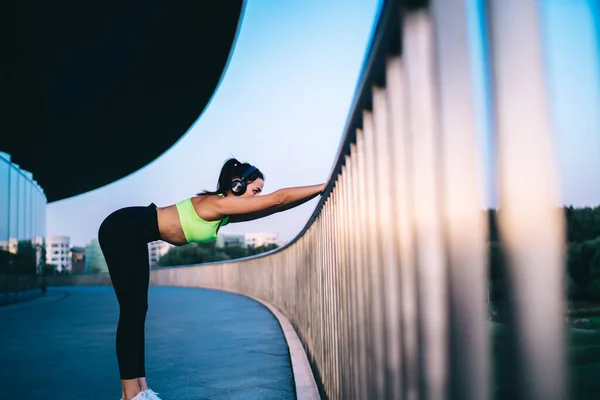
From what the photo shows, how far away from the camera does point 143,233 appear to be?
380 cm

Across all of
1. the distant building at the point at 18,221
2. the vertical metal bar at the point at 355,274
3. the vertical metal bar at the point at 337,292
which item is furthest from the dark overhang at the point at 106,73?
the vertical metal bar at the point at 355,274

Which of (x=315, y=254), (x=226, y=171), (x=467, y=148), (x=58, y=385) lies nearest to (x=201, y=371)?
(x=58, y=385)

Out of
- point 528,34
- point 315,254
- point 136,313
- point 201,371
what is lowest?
point 201,371

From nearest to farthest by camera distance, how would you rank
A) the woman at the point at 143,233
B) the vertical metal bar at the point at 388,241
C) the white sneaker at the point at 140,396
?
the vertical metal bar at the point at 388,241, the white sneaker at the point at 140,396, the woman at the point at 143,233

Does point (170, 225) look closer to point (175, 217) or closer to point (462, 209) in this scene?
point (175, 217)

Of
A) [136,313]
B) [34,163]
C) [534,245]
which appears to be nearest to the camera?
[534,245]

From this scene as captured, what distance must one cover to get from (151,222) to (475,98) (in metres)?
3.12

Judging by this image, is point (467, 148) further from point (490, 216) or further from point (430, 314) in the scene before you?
point (430, 314)

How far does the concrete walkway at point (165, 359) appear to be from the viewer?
173 inches

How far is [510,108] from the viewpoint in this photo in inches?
32.5

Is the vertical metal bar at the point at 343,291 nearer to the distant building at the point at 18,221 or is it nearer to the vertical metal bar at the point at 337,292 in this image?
the vertical metal bar at the point at 337,292

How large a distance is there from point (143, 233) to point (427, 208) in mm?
2894

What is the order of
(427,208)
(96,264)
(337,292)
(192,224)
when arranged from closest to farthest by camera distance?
(427,208) → (337,292) → (192,224) → (96,264)

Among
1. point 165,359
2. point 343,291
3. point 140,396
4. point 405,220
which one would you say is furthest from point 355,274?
point 165,359
